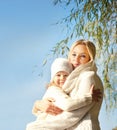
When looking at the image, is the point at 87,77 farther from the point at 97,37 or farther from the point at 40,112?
the point at 97,37

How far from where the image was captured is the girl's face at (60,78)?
280cm

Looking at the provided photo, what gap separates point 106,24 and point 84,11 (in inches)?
10.1

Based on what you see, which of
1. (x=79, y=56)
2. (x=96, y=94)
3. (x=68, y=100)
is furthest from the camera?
(x=79, y=56)

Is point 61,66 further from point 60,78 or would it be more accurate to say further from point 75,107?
point 75,107

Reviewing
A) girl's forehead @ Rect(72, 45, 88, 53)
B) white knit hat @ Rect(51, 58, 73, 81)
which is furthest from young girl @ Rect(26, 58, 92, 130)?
girl's forehead @ Rect(72, 45, 88, 53)

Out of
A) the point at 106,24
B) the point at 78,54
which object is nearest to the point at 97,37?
the point at 106,24

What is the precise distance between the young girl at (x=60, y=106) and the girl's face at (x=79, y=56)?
74mm

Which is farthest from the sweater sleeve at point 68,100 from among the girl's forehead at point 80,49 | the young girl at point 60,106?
the girl's forehead at point 80,49

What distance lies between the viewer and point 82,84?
8.89 ft

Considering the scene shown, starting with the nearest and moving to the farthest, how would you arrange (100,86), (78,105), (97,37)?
(78,105), (100,86), (97,37)

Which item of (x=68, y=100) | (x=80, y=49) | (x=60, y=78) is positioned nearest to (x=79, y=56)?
(x=80, y=49)

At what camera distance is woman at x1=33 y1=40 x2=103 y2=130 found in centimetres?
268

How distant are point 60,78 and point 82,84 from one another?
0.17 m

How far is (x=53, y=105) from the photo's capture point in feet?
8.92
